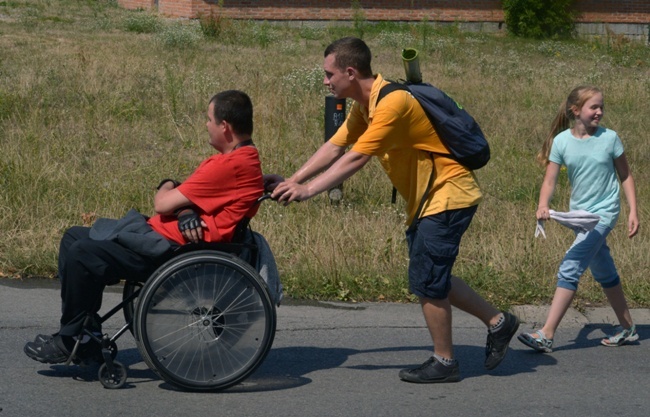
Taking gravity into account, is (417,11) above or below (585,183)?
above

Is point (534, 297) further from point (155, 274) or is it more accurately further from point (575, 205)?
point (155, 274)

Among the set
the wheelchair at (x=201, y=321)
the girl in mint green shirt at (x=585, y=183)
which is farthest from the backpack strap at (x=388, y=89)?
the girl in mint green shirt at (x=585, y=183)

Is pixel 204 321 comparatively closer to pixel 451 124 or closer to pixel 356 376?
pixel 356 376

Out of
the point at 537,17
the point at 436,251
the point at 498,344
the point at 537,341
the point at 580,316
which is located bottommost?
the point at 580,316

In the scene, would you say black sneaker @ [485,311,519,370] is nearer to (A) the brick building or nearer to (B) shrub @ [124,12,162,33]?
(B) shrub @ [124,12,162,33]

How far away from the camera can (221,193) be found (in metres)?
5.07

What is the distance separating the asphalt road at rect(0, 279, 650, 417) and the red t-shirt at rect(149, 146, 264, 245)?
2.69 ft

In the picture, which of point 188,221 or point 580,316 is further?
point 580,316

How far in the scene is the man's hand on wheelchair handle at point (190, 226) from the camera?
4996 millimetres

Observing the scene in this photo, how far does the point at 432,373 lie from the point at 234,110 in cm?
172

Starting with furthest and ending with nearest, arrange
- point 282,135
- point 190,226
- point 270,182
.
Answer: point 282,135 < point 270,182 < point 190,226

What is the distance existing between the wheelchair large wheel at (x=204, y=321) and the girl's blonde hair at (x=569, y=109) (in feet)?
7.00

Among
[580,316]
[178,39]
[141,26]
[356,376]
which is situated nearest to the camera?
[356,376]

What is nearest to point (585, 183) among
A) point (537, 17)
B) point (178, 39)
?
point (178, 39)
